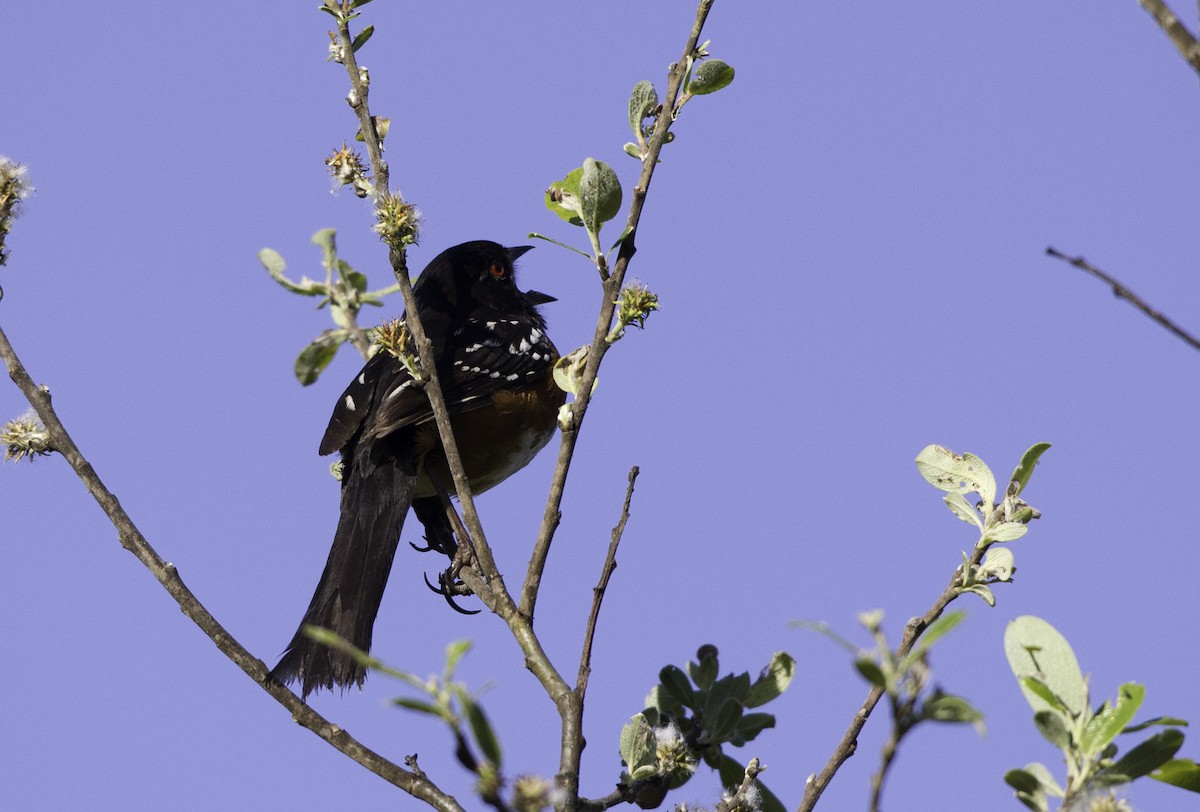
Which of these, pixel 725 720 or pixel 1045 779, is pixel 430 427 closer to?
pixel 725 720

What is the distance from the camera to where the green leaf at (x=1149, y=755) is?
120 centimetres

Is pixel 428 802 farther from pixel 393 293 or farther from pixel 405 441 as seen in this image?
pixel 405 441

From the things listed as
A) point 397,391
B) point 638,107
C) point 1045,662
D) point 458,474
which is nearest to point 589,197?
point 638,107

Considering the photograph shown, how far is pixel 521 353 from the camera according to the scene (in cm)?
426

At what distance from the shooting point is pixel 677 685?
5.53ft

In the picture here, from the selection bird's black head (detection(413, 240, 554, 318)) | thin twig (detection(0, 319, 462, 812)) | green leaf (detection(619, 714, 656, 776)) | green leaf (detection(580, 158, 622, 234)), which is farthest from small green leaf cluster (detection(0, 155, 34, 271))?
bird's black head (detection(413, 240, 554, 318))

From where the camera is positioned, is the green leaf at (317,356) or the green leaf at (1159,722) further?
the green leaf at (317,356)

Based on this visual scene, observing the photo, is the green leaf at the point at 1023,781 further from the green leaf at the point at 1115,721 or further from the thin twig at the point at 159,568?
the thin twig at the point at 159,568

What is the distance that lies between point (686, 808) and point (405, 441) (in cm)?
228

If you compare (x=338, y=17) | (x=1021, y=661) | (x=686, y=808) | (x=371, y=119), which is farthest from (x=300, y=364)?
(x=1021, y=661)

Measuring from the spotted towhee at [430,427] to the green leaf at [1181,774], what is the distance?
6.28ft

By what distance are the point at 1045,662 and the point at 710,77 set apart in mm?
1172

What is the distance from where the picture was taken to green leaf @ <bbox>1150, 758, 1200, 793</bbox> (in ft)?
4.01

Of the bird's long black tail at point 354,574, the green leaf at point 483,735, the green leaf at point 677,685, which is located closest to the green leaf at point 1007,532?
the green leaf at point 677,685
